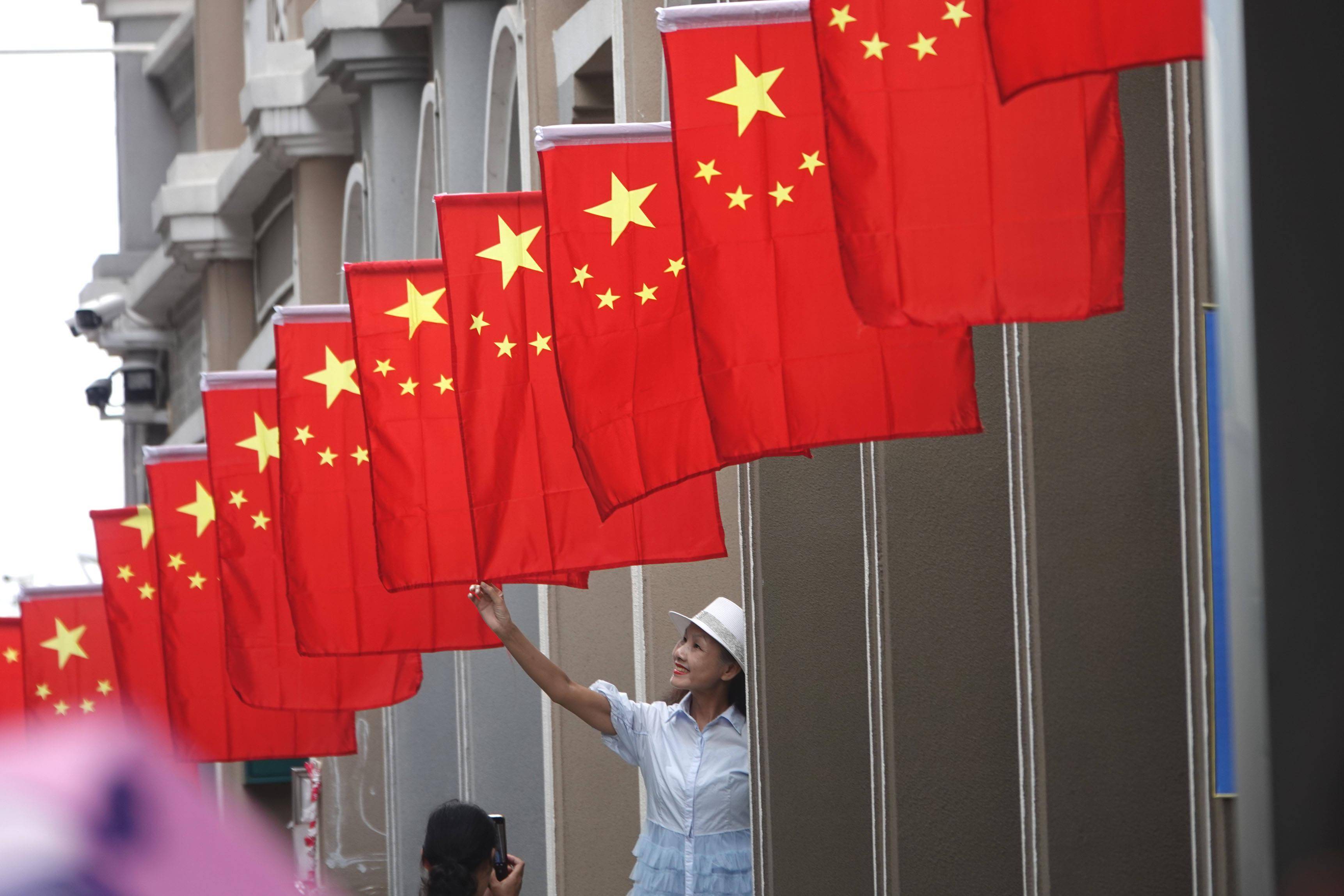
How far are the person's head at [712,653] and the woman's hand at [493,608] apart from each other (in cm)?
73

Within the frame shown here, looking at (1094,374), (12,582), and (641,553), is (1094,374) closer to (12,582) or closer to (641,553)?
(641,553)

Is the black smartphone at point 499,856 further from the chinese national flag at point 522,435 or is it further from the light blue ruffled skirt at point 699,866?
the chinese national flag at point 522,435

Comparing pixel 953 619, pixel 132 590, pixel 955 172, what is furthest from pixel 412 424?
pixel 132 590

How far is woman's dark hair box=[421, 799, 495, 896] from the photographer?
16.0 ft

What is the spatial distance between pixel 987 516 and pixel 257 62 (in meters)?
15.1

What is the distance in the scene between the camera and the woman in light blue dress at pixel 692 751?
629 cm

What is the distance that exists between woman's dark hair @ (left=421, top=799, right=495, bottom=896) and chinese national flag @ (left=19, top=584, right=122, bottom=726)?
13.7 meters

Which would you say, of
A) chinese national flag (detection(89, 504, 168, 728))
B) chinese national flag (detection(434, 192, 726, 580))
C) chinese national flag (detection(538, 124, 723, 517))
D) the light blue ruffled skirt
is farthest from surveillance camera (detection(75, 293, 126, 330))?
the light blue ruffled skirt

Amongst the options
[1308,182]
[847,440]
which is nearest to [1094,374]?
[847,440]

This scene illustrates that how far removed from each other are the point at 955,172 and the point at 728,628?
1996 millimetres

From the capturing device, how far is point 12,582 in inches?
1105

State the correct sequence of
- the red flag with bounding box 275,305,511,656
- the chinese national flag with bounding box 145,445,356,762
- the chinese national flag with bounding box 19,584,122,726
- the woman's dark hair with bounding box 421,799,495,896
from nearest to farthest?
the woman's dark hair with bounding box 421,799,495,896 < the red flag with bounding box 275,305,511,656 < the chinese national flag with bounding box 145,445,356,762 < the chinese national flag with bounding box 19,584,122,726

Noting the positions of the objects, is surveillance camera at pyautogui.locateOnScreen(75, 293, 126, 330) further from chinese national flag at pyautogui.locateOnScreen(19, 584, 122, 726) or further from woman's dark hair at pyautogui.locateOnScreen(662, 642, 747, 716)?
woman's dark hair at pyautogui.locateOnScreen(662, 642, 747, 716)

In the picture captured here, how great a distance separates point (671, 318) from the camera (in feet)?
22.6
